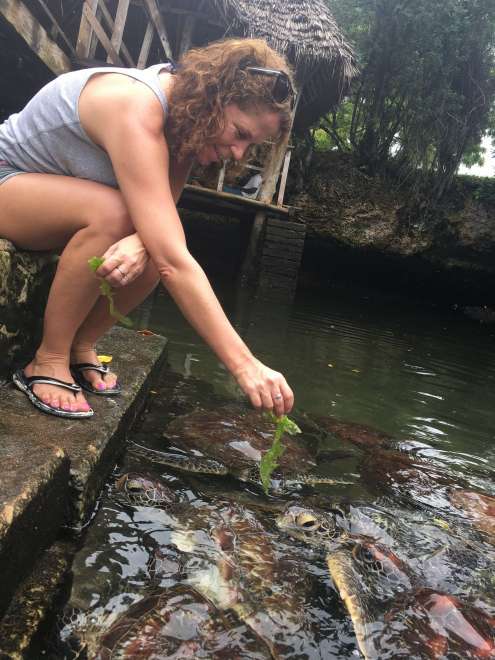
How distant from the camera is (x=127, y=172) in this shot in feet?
5.28

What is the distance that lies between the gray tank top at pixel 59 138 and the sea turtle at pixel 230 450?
1159 mm

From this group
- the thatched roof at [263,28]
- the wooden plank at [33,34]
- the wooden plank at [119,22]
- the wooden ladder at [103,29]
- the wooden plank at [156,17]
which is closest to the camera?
the wooden plank at [33,34]

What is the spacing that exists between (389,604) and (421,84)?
13891 millimetres

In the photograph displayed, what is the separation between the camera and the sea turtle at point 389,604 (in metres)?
1.34

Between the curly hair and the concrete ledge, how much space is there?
3.28 ft

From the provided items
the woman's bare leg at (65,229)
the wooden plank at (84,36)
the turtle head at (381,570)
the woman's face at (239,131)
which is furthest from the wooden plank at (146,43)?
the turtle head at (381,570)

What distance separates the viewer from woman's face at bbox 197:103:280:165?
1.64 meters

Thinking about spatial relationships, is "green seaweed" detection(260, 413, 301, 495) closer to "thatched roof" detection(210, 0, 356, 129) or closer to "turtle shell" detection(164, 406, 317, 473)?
"turtle shell" detection(164, 406, 317, 473)

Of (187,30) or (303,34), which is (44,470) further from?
(303,34)

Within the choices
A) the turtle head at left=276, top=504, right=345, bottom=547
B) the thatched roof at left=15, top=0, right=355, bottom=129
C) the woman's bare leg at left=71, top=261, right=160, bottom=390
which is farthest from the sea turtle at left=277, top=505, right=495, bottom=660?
the thatched roof at left=15, top=0, right=355, bottom=129

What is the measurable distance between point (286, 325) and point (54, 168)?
5.04m

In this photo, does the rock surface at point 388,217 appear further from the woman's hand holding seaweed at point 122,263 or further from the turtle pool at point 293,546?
the woman's hand holding seaweed at point 122,263

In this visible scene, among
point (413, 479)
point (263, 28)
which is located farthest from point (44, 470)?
point (263, 28)

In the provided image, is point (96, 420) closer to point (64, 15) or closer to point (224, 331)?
point (224, 331)
